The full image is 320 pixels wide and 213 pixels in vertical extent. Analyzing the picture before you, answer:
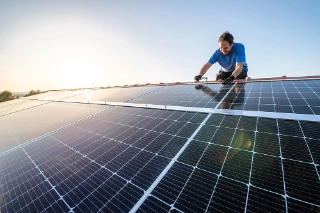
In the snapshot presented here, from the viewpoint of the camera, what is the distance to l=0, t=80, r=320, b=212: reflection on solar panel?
236 cm

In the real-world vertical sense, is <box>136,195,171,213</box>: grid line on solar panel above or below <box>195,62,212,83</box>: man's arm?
below

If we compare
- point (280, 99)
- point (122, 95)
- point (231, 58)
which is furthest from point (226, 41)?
point (122, 95)

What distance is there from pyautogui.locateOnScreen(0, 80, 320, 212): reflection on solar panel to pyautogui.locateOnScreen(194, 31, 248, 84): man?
324 cm

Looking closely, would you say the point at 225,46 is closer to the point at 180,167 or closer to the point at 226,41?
the point at 226,41

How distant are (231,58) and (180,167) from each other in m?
8.52

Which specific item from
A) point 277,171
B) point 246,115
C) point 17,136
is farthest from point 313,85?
point 17,136

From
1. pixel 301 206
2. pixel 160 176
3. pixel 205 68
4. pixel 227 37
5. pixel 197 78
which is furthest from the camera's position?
pixel 205 68

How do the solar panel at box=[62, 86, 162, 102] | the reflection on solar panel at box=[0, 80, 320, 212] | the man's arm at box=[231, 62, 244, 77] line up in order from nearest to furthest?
the reflection on solar panel at box=[0, 80, 320, 212]
the man's arm at box=[231, 62, 244, 77]
the solar panel at box=[62, 86, 162, 102]

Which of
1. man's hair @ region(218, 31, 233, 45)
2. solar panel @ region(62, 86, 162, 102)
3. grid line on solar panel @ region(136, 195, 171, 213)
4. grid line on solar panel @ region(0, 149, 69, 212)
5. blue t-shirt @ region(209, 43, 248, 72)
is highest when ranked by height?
man's hair @ region(218, 31, 233, 45)

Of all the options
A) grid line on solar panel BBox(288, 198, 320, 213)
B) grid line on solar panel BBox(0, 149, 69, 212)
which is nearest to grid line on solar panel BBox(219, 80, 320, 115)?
grid line on solar panel BBox(288, 198, 320, 213)

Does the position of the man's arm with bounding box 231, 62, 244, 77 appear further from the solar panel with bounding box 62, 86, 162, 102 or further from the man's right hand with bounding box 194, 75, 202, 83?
the solar panel with bounding box 62, 86, 162, 102

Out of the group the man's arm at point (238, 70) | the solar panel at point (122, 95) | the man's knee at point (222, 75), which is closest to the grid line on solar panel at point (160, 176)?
the man's arm at point (238, 70)

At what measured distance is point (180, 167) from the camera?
310 cm

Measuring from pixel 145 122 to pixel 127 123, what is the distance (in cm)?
77
